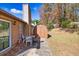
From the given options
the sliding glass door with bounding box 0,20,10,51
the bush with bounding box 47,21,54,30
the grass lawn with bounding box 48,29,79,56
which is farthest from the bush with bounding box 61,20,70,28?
the sliding glass door with bounding box 0,20,10,51

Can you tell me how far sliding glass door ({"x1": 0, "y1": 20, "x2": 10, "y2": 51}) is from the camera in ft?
17.4

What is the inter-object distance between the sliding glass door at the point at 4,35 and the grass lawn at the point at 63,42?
1099 millimetres

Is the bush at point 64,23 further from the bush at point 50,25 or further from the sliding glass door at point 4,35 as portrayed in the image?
the sliding glass door at point 4,35

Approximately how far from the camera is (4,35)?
17.7 ft

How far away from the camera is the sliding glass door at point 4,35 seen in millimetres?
5312

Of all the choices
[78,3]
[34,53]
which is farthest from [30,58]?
[78,3]

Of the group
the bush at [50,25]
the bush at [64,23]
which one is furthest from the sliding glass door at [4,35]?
the bush at [64,23]

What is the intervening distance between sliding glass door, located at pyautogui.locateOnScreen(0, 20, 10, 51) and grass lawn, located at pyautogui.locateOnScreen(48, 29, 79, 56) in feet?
3.61

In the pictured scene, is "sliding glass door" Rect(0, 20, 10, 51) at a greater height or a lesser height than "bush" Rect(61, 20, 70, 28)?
lesser

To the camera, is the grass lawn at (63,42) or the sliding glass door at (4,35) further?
the grass lawn at (63,42)

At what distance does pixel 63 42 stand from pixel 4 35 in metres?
1.54

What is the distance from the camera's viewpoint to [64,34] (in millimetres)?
5477

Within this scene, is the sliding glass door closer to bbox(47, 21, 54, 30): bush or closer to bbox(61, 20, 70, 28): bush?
bbox(47, 21, 54, 30): bush

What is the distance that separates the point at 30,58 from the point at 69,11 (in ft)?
5.20
